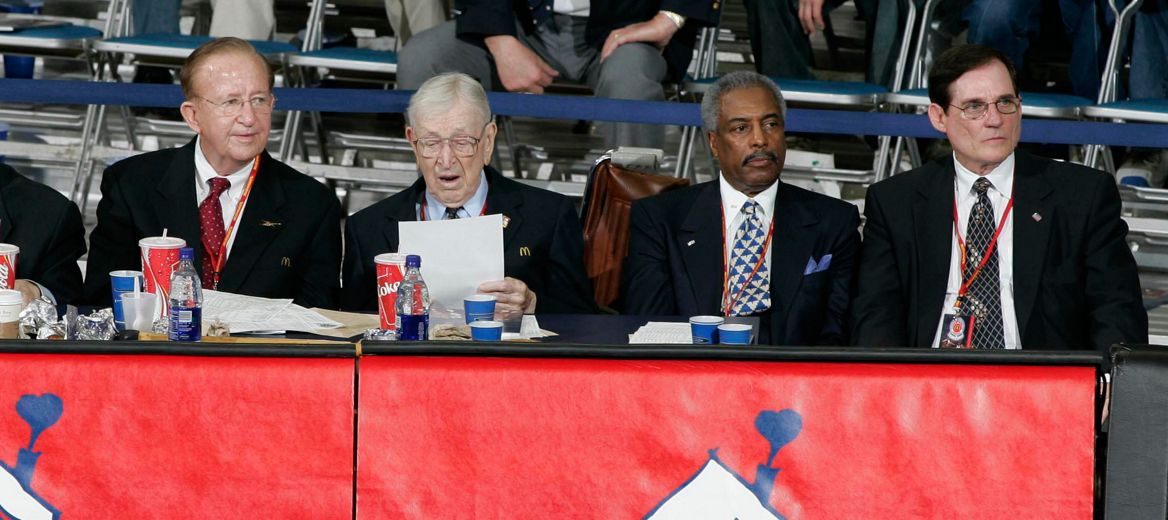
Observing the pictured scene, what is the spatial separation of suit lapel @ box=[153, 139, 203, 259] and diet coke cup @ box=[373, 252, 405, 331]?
0.81 meters

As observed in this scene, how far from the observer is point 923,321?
3.29 meters

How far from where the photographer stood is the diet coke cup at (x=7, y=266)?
276cm

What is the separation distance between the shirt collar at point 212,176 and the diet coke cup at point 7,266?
0.75m

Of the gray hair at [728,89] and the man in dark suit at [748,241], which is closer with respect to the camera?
the man in dark suit at [748,241]

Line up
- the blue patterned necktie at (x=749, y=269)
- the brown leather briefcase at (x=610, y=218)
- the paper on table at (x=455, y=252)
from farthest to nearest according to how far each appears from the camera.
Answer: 1. the brown leather briefcase at (x=610, y=218)
2. the blue patterned necktie at (x=749, y=269)
3. the paper on table at (x=455, y=252)

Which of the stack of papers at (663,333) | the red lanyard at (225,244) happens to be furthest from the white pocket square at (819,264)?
the red lanyard at (225,244)

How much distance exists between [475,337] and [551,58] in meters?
2.79

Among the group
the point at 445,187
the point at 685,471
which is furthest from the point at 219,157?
the point at 685,471

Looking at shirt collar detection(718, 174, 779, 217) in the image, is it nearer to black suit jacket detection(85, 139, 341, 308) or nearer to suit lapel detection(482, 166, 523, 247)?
suit lapel detection(482, 166, 523, 247)

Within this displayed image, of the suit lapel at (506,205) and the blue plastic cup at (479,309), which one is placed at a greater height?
the suit lapel at (506,205)

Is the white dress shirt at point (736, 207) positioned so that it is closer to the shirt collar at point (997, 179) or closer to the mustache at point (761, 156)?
the mustache at point (761, 156)

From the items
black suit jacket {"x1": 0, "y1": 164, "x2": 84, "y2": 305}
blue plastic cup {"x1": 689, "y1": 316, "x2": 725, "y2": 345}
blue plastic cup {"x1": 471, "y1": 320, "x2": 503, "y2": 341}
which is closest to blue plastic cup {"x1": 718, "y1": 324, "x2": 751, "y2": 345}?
blue plastic cup {"x1": 689, "y1": 316, "x2": 725, "y2": 345}

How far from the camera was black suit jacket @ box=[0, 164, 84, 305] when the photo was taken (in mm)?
3270

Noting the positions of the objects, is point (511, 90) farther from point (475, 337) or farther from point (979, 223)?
point (475, 337)
